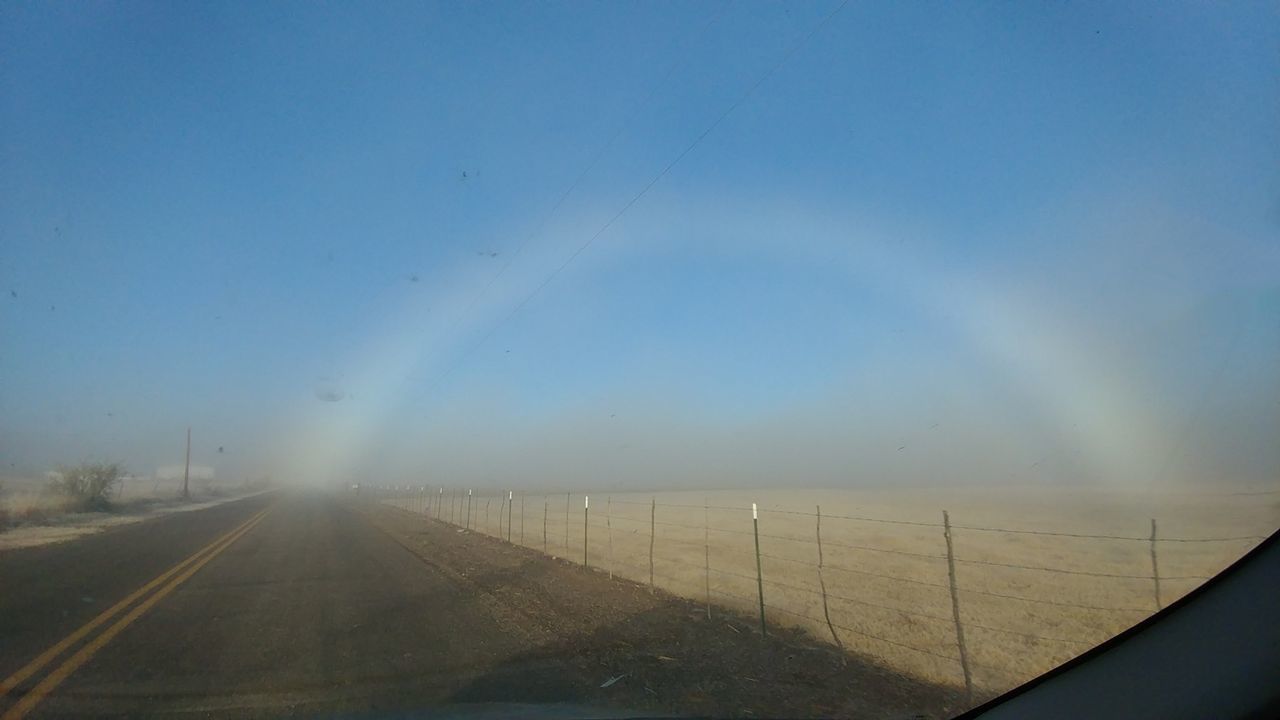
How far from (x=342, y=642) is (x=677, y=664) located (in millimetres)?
3974

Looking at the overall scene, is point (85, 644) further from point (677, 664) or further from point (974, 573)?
point (974, 573)

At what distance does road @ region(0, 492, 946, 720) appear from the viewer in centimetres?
610

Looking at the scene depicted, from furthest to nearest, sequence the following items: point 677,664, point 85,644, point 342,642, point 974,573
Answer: point 974,573 < point 342,642 < point 85,644 < point 677,664

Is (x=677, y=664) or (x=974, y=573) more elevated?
(x=677, y=664)

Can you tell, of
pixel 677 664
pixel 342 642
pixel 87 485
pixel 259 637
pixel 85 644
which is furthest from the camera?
pixel 87 485

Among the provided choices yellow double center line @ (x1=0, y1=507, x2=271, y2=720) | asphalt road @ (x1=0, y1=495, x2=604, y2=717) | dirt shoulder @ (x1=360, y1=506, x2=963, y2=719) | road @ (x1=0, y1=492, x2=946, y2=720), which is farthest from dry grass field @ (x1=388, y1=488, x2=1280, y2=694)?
yellow double center line @ (x1=0, y1=507, x2=271, y2=720)

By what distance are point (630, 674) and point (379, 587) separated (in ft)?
24.7

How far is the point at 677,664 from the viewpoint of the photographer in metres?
7.54

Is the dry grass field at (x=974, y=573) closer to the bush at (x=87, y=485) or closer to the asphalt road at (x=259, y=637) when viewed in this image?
the asphalt road at (x=259, y=637)

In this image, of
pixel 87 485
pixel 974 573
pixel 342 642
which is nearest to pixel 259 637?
pixel 342 642

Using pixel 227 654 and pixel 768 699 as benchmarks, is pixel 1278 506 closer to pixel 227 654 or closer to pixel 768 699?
pixel 768 699

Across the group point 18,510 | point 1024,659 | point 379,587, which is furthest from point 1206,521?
point 18,510

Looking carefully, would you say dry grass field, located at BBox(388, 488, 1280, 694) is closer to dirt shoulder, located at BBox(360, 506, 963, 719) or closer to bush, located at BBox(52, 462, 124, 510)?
dirt shoulder, located at BBox(360, 506, 963, 719)

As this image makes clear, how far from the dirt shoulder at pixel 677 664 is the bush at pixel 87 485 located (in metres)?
46.8
